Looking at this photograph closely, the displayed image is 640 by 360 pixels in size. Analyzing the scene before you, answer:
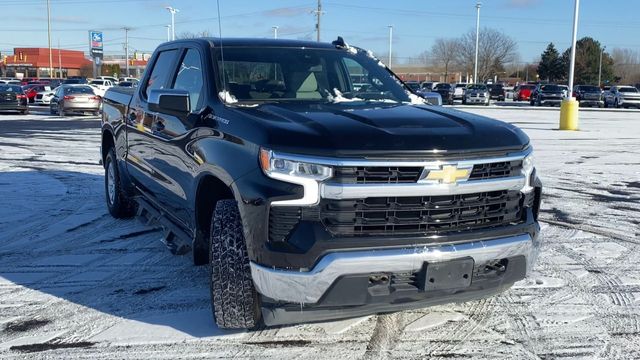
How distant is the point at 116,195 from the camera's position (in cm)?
700

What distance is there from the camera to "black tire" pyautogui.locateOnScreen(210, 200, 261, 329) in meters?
3.65

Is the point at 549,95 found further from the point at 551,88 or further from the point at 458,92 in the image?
the point at 458,92

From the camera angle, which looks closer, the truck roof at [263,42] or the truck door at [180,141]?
the truck door at [180,141]

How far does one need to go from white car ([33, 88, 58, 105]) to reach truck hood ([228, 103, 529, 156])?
33.8 m

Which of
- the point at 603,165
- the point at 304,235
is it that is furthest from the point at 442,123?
the point at 603,165

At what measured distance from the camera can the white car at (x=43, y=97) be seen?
115ft

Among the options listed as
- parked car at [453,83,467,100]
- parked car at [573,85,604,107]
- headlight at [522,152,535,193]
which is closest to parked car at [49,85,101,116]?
headlight at [522,152,535,193]

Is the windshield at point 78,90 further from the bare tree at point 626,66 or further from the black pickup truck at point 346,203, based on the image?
the bare tree at point 626,66

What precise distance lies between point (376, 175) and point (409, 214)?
0.98 feet

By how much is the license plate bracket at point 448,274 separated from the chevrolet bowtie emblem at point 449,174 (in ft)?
1.43

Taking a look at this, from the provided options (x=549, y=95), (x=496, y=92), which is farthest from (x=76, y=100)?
(x=496, y=92)

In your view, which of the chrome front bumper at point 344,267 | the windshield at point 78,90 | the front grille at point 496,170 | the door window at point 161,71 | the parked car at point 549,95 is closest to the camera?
the chrome front bumper at point 344,267

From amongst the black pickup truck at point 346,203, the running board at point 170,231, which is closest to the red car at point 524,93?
the running board at point 170,231

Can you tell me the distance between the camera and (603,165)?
12.0 meters
